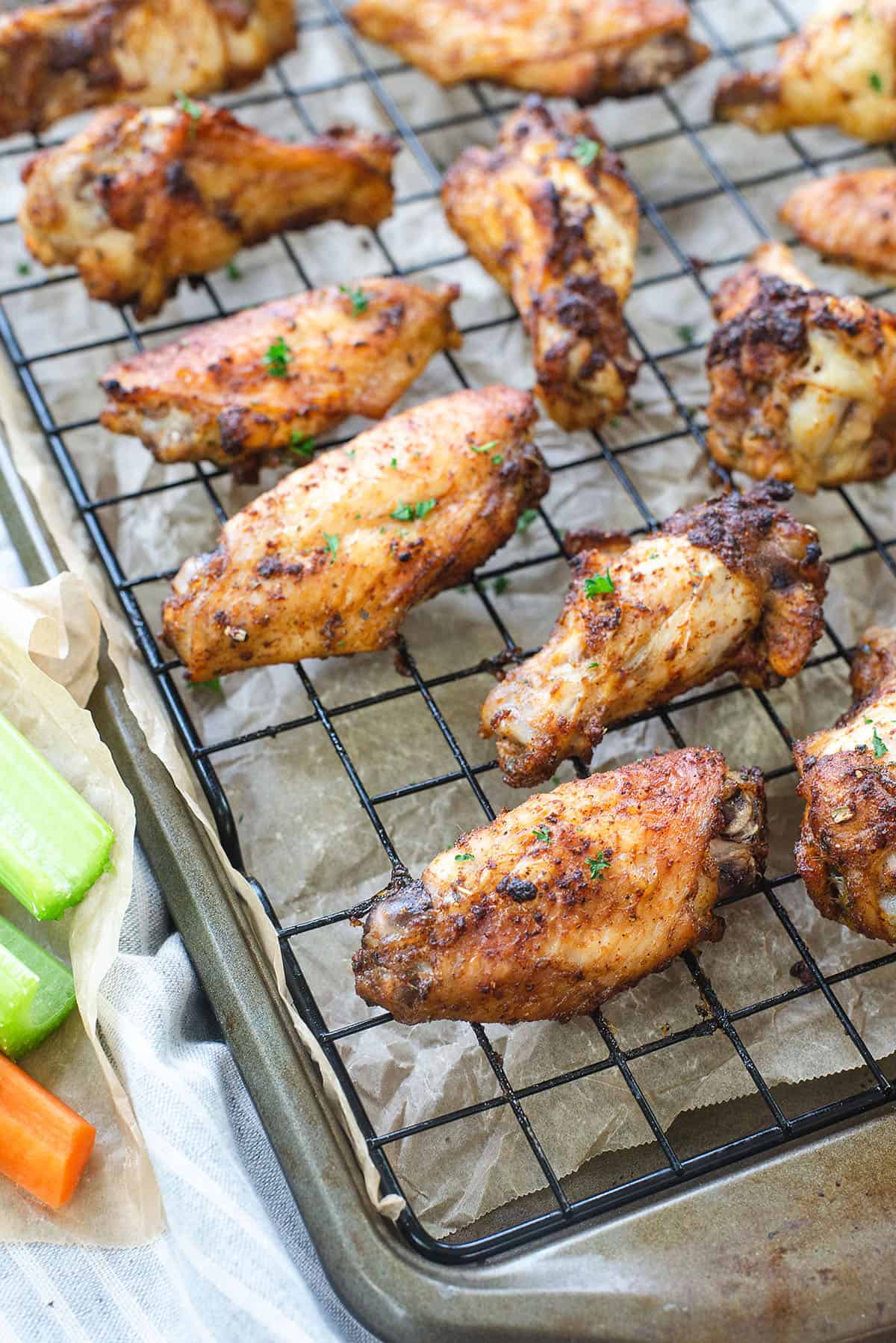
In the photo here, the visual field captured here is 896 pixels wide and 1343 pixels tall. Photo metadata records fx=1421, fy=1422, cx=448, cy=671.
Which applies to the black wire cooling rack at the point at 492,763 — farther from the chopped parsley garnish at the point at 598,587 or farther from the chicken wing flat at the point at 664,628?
the chopped parsley garnish at the point at 598,587

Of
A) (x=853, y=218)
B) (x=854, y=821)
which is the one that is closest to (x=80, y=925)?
(x=854, y=821)

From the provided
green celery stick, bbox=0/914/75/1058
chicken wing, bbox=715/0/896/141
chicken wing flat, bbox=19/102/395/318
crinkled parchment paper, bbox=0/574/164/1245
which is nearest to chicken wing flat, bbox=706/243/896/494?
chicken wing, bbox=715/0/896/141

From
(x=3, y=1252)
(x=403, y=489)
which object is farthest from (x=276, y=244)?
(x=3, y=1252)

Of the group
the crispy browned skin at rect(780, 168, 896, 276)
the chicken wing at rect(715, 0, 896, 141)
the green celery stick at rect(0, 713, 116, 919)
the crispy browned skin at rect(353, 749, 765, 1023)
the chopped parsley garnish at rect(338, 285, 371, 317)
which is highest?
the green celery stick at rect(0, 713, 116, 919)

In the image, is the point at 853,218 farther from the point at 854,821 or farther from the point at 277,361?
the point at 854,821

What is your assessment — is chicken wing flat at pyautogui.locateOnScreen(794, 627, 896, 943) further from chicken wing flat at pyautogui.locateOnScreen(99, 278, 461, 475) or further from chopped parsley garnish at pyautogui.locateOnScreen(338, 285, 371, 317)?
chopped parsley garnish at pyautogui.locateOnScreen(338, 285, 371, 317)

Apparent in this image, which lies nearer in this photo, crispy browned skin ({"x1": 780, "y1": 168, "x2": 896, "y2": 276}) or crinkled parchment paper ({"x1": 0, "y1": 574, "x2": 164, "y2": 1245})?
crinkled parchment paper ({"x1": 0, "y1": 574, "x2": 164, "y2": 1245})
